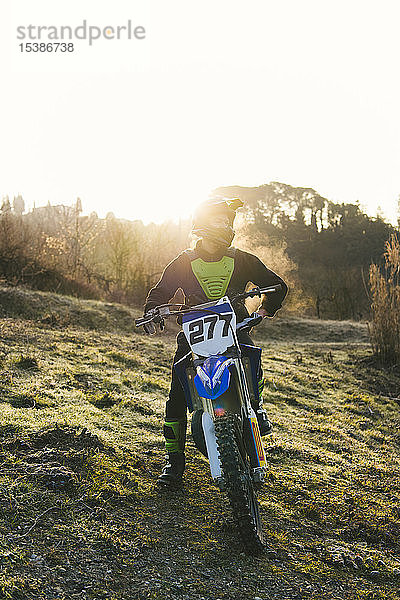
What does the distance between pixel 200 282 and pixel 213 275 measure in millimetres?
95

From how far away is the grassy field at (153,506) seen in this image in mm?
2395

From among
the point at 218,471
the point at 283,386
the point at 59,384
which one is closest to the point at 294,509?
the point at 218,471

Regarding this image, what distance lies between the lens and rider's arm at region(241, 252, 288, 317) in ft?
11.5

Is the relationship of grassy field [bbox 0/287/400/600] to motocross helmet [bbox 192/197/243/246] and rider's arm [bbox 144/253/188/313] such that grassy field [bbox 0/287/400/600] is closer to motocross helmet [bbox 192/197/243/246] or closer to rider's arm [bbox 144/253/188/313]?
rider's arm [bbox 144/253/188/313]

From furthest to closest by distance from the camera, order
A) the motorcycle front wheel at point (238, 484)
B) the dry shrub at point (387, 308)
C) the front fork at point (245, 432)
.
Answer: the dry shrub at point (387, 308) → the front fork at point (245, 432) → the motorcycle front wheel at point (238, 484)

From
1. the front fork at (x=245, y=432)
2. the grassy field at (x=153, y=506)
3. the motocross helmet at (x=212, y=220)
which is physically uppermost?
the motocross helmet at (x=212, y=220)

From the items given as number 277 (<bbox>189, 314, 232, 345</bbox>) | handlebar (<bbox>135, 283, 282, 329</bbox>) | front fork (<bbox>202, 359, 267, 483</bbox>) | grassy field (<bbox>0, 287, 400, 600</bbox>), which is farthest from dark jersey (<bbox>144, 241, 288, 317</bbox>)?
grassy field (<bbox>0, 287, 400, 600</bbox>)

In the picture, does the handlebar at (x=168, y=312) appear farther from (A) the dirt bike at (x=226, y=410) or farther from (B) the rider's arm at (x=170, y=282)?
(B) the rider's arm at (x=170, y=282)

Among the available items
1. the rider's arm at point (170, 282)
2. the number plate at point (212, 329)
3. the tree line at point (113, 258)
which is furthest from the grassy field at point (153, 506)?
the tree line at point (113, 258)

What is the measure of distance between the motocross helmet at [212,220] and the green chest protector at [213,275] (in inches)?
6.1

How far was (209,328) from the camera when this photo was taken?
292 cm

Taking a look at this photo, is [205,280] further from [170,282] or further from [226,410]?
[226,410]

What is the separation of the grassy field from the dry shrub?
13.4ft

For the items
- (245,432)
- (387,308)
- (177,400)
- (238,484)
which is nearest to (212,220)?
(177,400)
